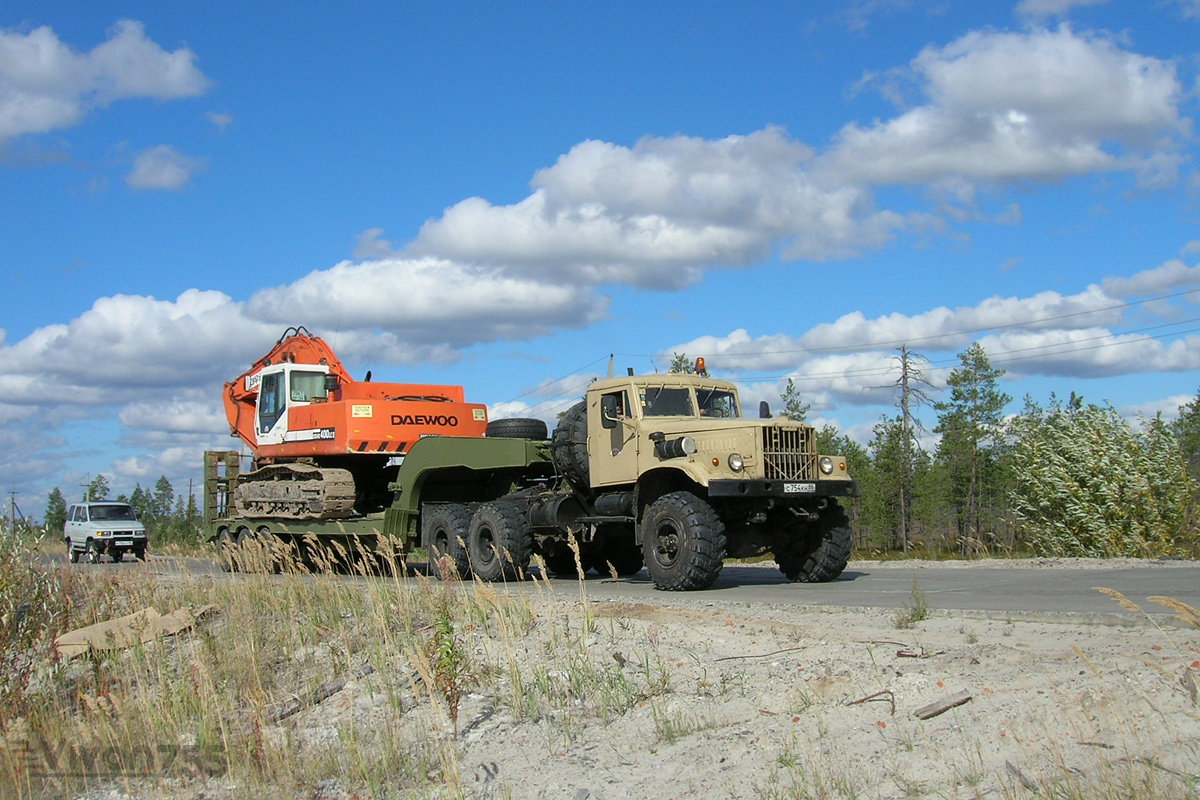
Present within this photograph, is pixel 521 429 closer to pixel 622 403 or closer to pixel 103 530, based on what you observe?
pixel 622 403

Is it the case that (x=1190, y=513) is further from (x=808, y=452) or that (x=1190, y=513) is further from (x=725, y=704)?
(x=725, y=704)

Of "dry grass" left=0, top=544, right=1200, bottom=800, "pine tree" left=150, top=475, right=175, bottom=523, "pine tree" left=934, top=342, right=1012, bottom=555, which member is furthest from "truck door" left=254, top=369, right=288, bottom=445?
"pine tree" left=150, top=475, right=175, bottom=523

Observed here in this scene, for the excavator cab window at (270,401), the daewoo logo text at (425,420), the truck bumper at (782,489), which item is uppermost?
the excavator cab window at (270,401)

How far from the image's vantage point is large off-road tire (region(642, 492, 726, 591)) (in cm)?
1189

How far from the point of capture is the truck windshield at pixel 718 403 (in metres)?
14.5

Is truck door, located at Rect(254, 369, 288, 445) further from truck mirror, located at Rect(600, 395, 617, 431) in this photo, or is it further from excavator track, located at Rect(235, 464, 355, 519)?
truck mirror, located at Rect(600, 395, 617, 431)

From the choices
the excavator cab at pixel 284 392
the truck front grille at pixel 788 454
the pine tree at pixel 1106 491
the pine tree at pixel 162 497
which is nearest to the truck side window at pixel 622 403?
the truck front grille at pixel 788 454

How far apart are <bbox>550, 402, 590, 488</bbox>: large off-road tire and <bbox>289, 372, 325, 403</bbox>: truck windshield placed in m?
7.00

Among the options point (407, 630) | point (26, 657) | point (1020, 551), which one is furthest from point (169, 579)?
point (1020, 551)

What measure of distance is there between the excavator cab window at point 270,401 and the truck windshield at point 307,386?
30 centimetres

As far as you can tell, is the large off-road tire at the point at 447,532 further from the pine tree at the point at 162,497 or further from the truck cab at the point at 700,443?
the pine tree at the point at 162,497

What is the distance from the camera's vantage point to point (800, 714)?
627 centimetres

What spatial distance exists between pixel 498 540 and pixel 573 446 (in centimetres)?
173

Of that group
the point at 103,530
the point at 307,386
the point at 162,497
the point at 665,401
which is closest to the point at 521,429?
the point at 665,401
